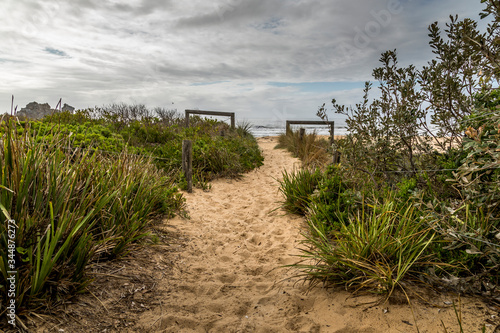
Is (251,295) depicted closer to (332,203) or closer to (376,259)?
(376,259)

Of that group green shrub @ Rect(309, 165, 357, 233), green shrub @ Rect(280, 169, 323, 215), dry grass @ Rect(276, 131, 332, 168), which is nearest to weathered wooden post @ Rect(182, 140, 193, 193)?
green shrub @ Rect(280, 169, 323, 215)

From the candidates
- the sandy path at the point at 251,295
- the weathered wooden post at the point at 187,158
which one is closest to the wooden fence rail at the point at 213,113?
the weathered wooden post at the point at 187,158

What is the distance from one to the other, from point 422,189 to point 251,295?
2369 millimetres

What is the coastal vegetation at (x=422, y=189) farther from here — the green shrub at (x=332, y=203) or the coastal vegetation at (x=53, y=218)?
the coastal vegetation at (x=53, y=218)

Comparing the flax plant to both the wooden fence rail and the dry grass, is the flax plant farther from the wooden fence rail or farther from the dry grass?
the wooden fence rail

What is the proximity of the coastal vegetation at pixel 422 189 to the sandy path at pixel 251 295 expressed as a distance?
0.84 ft

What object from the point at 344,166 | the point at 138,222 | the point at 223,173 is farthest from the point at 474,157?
the point at 223,173

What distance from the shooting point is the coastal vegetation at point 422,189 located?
2811 mm

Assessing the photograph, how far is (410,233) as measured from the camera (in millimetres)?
3203

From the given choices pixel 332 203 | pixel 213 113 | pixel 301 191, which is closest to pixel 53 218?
pixel 332 203

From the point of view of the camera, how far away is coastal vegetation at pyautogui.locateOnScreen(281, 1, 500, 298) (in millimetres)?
2811

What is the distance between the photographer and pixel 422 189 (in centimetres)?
389

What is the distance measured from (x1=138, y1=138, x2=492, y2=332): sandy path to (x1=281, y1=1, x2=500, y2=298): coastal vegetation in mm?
255

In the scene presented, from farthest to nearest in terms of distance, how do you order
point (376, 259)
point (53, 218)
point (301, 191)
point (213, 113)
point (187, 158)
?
1. point (213, 113)
2. point (187, 158)
3. point (301, 191)
4. point (376, 259)
5. point (53, 218)
